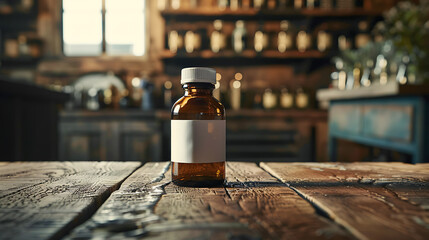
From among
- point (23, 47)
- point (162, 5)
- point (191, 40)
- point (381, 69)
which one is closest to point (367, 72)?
point (381, 69)

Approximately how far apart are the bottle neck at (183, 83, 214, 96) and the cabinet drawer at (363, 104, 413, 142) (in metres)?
1.12

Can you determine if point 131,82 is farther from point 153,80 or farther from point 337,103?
point 337,103

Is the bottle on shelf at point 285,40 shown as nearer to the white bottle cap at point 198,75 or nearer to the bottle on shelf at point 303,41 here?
the bottle on shelf at point 303,41

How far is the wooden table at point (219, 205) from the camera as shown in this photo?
304 millimetres

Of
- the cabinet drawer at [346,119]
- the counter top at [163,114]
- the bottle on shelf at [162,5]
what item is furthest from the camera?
the bottle on shelf at [162,5]

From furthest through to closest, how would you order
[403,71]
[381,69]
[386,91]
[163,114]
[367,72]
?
[163,114], [367,72], [381,69], [403,71], [386,91]

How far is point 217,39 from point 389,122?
188cm

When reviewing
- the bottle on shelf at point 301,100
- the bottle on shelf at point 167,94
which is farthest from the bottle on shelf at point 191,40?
the bottle on shelf at point 301,100

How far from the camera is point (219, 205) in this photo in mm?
391

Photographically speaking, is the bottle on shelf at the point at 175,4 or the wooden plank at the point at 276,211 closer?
the wooden plank at the point at 276,211

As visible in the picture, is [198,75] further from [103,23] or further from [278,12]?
[103,23]

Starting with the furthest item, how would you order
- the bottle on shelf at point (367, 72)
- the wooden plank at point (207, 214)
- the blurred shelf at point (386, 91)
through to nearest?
1. the bottle on shelf at point (367, 72)
2. the blurred shelf at point (386, 91)
3. the wooden plank at point (207, 214)

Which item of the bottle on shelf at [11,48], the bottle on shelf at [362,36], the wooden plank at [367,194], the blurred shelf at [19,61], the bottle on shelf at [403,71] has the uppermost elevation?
the bottle on shelf at [362,36]

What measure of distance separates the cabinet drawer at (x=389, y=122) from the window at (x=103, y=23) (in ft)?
7.60
